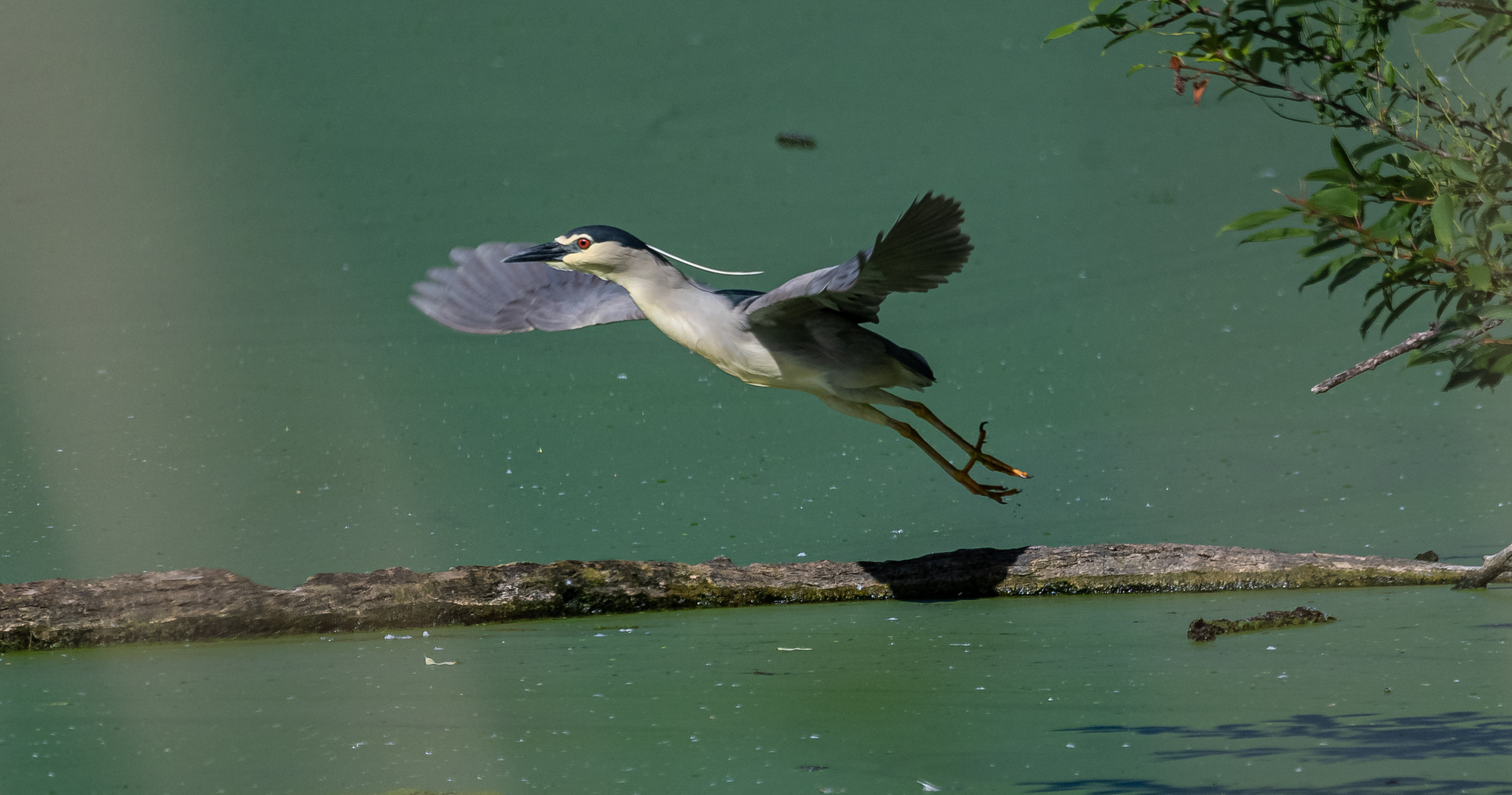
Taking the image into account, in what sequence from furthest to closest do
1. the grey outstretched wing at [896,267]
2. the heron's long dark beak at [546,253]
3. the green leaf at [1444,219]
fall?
1. the heron's long dark beak at [546,253]
2. the grey outstretched wing at [896,267]
3. the green leaf at [1444,219]

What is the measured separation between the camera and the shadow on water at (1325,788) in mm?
2262

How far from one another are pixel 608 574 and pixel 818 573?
62 centimetres

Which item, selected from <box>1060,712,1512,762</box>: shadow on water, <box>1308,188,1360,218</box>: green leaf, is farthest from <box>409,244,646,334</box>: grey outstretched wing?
<box>1308,188,1360,218</box>: green leaf

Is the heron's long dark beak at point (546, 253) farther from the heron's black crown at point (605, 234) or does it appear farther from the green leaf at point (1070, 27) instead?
the green leaf at point (1070, 27)

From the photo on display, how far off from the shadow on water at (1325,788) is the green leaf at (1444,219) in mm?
1088

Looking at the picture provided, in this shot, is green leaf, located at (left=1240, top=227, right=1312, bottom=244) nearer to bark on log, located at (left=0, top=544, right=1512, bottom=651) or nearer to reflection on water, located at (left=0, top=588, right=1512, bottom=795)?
reflection on water, located at (left=0, top=588, right=1512, bottom=795)

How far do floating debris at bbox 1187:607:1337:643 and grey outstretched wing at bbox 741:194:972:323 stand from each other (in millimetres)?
A: 1242

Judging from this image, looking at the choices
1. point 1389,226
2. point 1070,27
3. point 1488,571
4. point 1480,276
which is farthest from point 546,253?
point 1488,571

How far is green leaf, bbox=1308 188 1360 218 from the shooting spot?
162 cm

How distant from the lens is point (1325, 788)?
2303 millimetres

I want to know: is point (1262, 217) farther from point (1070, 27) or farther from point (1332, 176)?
Answer: point (1070, 27)

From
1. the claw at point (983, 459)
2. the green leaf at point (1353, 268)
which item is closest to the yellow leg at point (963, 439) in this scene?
the claw at point (983, 459)

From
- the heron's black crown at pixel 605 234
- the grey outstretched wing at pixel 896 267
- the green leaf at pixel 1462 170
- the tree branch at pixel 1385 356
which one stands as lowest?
the tree branch at pixel 1385 356

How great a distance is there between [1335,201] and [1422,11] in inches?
10.2
